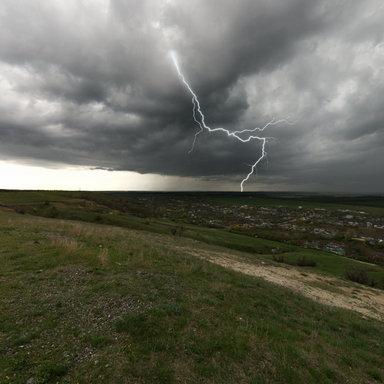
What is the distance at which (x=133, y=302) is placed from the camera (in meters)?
13.1

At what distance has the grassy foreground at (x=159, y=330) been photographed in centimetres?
930

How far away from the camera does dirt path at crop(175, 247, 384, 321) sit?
82.5 ft

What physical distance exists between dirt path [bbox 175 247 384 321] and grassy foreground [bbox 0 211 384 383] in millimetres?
6290

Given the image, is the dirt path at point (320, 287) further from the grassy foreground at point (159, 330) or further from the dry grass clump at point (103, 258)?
the dry grass clump at point (103, 258)

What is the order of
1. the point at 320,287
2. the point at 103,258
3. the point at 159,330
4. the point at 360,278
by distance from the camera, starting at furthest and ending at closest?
the point at 360,278 < the point at 320,287 < the point at 103,258 < the point at 159,330

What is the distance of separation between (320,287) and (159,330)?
2352 cm

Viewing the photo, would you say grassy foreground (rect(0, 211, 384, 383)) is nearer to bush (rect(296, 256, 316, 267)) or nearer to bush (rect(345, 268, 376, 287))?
bush (rect(345, 268, 376, 287))

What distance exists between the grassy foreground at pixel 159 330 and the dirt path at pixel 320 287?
6.29m

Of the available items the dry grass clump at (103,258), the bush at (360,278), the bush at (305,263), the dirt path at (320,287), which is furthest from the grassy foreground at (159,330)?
the bush at (305,263)

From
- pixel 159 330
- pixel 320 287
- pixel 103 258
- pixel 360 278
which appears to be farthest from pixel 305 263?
pixel 159 330

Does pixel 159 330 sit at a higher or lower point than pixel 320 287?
higher

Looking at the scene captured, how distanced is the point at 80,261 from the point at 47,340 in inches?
351

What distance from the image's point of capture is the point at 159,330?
1125 cm

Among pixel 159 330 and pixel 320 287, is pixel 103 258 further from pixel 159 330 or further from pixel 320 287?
pixel 320 287
